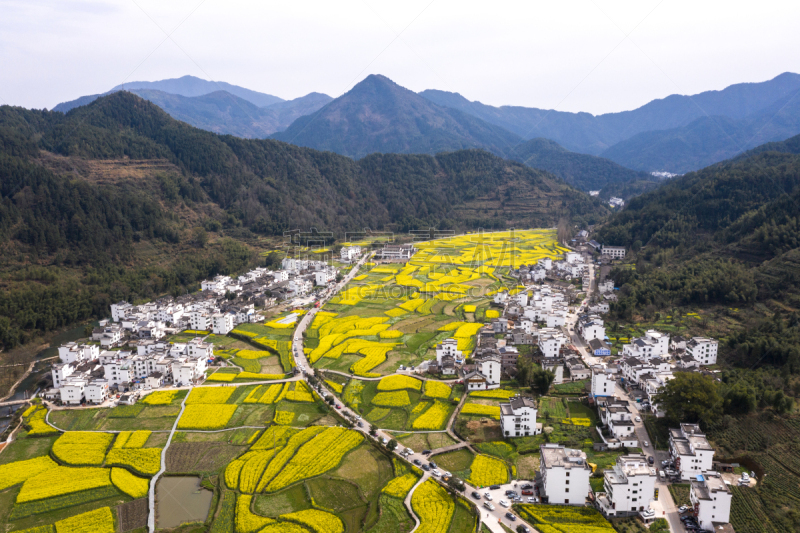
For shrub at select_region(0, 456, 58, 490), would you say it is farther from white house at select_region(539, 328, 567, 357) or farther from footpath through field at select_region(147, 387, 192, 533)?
white house at select_region(539, 328, 567, 357)

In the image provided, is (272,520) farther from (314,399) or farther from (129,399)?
(129,399)

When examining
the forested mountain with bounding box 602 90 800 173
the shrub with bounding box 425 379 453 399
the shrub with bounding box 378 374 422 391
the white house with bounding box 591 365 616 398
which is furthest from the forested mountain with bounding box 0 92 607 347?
the forested mountain with bounding box 602 90 800 173

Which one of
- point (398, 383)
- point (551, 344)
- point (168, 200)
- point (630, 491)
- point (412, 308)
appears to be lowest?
point (630, 491)

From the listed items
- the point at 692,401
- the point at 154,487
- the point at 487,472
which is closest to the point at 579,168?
the point at 692,401

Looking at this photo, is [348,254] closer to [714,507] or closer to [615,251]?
[615,251]

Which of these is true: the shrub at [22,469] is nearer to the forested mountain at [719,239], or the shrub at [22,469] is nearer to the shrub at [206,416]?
the shrub at [206,416]

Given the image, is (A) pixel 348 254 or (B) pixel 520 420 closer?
(B) pixel 520 420
